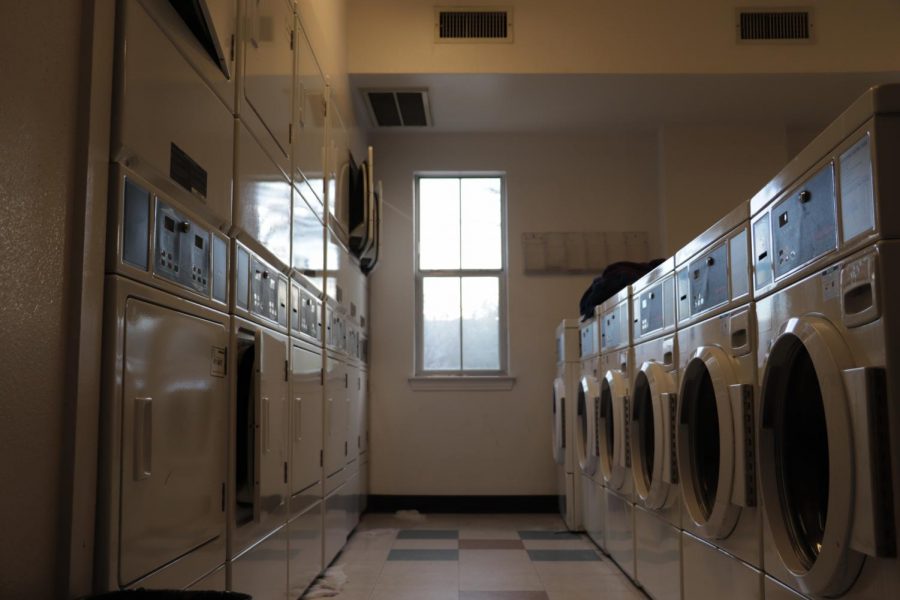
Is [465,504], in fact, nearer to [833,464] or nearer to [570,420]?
[570,420]

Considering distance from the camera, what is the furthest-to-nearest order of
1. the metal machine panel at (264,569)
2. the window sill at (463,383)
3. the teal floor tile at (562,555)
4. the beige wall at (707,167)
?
the window sill at (463,383) < the beige wall at (707,167) < the teal floor tile at (562,555) < the metal machine panel at (264,569)

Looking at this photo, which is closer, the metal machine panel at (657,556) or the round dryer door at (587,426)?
the metal machine panel at (657,556)

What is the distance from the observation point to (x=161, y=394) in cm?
168

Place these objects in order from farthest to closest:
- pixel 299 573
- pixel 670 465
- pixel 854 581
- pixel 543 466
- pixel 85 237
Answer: pixel 543 466, pixel 299 573, pixel 670 465, pixel 854 581, pixel 85 237

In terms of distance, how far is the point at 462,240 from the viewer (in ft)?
20.1

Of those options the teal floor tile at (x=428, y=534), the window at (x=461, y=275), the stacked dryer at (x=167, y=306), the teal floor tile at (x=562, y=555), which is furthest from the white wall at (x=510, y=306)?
the stacked dryer at (x=167, y=306)

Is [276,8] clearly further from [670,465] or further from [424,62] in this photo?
[424,62]

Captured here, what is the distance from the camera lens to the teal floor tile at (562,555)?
402 centimetres

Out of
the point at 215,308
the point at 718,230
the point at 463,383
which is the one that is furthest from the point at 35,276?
the point at 463,383

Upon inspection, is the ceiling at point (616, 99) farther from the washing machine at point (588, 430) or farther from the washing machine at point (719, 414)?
the washing machine at point (719, 414)

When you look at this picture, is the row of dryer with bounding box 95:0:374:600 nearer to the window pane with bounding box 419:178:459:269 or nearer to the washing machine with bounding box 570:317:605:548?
the washing machine with bounding box 570:317:605:548

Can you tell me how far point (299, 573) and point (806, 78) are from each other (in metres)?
4.00

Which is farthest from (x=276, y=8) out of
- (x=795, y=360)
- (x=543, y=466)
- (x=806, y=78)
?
(x=543, y=466)

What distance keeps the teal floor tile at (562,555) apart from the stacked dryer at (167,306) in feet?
7.49
